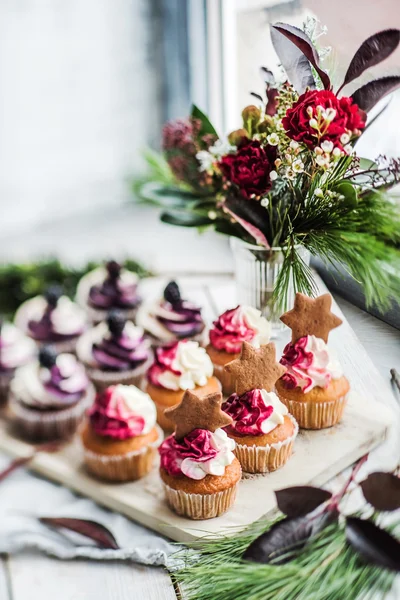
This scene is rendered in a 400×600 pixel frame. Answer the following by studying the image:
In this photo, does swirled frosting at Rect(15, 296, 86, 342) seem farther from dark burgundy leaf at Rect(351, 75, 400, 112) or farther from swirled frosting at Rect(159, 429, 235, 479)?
dark burgundy leaf at Rect(351, 75, 400, 112)

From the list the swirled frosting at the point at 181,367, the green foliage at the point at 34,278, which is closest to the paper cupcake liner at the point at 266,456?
the swirled frosting at the point at 181,367

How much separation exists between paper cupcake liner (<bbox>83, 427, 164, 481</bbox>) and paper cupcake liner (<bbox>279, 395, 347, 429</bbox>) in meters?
0.47

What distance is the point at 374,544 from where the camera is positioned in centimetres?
81

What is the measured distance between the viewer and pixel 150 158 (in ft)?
7.52

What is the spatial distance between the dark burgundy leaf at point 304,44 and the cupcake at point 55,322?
1.20m

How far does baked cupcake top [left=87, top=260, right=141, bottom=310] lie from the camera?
2023 mm

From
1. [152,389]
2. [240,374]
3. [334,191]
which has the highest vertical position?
[334,191]

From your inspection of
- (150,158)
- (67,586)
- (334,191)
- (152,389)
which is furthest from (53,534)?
(150,158)

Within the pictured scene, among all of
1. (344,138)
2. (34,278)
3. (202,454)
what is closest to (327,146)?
(344,138)

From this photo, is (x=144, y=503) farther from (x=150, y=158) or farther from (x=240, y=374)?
(x=150, y=158)

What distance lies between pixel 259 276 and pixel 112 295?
3.00 feet

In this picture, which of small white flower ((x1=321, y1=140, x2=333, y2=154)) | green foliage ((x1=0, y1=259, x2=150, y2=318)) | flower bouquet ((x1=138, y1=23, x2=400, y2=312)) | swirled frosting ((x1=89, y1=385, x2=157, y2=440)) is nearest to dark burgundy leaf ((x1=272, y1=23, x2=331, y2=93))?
flower bouquet ((x1=138, y1=23, x2=400, y2=312))

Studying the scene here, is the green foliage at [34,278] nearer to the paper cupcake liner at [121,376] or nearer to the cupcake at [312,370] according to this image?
the paper cupcake liner at [121,376]

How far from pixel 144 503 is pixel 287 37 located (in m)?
0.87
